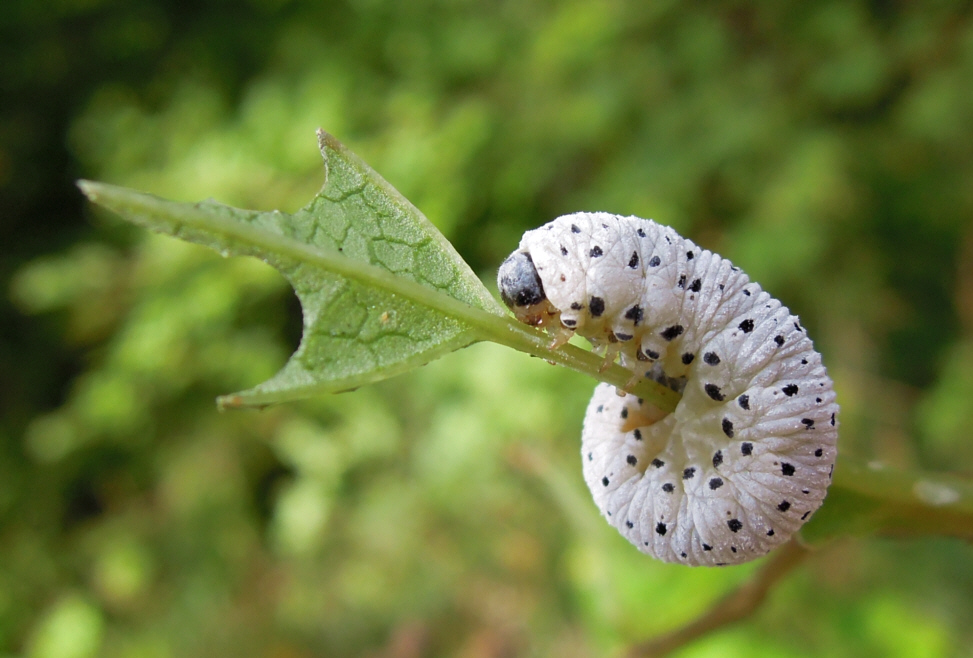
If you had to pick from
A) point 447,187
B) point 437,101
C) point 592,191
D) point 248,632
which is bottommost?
point 248,632

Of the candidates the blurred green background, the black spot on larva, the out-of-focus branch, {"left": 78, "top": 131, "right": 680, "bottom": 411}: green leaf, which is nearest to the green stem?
{"left": 78, "top": 131, "right": 680, "bottom": 411}: green leaf

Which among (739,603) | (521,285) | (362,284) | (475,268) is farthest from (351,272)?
(475,268)

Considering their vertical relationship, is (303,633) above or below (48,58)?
below

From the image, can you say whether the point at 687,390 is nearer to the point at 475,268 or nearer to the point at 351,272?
the point at 351,272

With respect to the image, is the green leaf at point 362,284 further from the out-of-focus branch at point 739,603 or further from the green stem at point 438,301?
the out-of-focus branch at point 739,603

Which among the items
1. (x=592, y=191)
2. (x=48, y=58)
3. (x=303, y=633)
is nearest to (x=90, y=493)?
(x=303, y=633)

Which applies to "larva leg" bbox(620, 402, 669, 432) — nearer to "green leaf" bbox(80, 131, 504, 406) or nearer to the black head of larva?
the black head of larva

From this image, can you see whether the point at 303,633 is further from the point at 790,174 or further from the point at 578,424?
the point at 790,174

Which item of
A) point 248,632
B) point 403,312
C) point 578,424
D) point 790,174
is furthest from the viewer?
point 248,632
